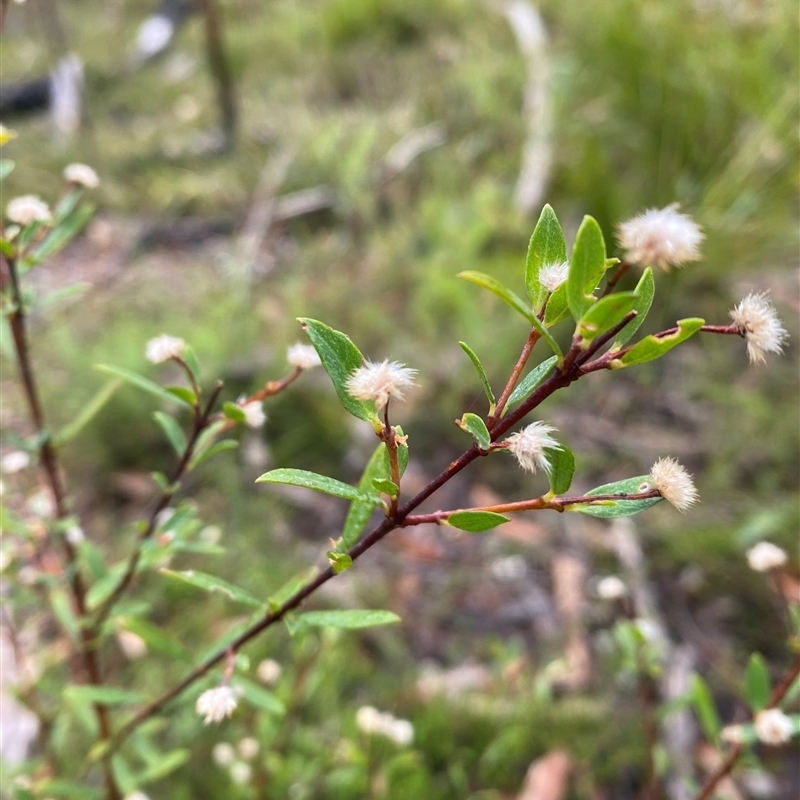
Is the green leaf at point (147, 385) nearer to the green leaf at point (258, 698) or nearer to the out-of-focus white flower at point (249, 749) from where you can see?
the green leaf at point (258, 698)

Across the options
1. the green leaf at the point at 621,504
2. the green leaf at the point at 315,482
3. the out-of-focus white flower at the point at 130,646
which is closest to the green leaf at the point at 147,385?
the green leaf at the point at 315,482

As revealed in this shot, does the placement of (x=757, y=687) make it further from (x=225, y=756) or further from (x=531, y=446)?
(x=225, y=756)

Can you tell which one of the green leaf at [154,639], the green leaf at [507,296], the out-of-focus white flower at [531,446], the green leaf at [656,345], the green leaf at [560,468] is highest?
the green leaf at [507,296]

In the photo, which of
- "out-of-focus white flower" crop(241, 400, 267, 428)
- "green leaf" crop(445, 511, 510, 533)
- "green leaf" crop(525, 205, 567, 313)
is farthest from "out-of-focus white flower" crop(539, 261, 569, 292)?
"out-of-focus white flower" crop(241, 400, 267, 428)

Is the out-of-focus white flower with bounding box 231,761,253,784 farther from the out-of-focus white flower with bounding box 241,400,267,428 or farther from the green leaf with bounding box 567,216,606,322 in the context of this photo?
the green leaf with bounding box 567,216,606,322

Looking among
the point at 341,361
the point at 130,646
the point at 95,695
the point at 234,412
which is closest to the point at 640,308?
the point at 341,361

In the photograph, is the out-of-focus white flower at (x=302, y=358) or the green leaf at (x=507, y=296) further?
the out-of-focus white flower at (x=302, y=358)

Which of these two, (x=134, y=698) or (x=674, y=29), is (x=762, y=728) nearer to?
(x=134, y=698)
